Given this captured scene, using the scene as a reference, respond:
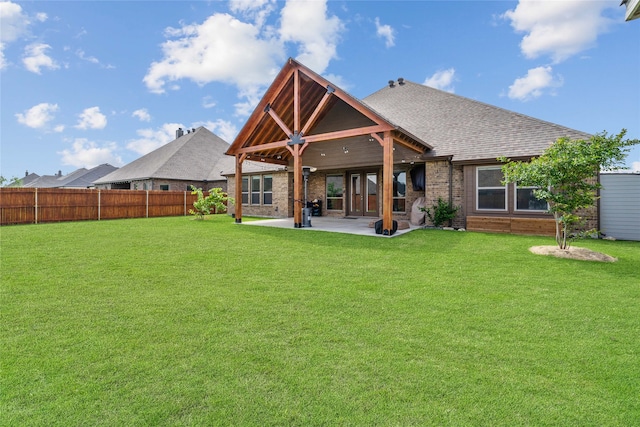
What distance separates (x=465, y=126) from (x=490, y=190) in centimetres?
321

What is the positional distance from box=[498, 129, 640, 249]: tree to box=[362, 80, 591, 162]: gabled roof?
3.22 metres

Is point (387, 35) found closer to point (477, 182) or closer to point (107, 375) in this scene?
point (477, 182)

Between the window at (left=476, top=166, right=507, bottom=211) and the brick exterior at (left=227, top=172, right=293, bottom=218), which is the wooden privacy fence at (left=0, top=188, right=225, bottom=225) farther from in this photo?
the window at (left=476, top=166, right=507, bottom=211)

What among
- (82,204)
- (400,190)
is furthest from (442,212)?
(82,204)

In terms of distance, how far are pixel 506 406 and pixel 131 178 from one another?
29409 mm

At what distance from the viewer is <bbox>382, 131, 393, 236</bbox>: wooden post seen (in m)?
8.95

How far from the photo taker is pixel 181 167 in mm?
25078

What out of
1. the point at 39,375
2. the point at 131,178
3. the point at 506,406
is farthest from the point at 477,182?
the point at 131,178

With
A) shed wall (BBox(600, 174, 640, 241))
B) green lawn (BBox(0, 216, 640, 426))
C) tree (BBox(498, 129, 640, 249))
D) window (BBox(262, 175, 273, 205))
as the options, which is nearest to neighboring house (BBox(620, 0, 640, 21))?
tree (BBox(498, 129, 640, 249))

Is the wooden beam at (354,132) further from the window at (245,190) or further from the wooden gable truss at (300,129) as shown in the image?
the window at (245,190)

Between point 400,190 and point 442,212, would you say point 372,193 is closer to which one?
point 400,190

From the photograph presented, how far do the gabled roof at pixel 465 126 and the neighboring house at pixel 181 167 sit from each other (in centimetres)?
1405

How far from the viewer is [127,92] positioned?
65.0ft

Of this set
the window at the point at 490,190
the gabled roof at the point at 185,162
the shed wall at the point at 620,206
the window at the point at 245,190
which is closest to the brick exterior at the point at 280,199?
the window at the point at 245,190
